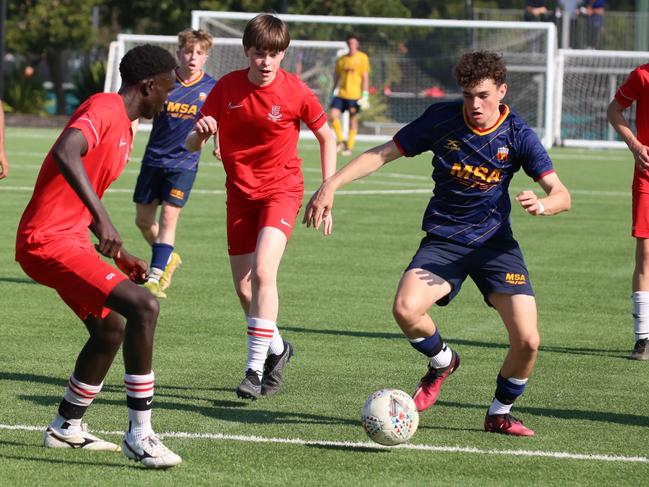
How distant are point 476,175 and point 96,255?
7.18ft

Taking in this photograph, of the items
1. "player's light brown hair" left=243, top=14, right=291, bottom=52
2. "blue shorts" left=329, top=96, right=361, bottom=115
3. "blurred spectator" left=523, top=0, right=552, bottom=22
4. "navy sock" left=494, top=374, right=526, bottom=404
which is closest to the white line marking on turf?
"navy sock" left=494, top=374, right=526, bottom=404

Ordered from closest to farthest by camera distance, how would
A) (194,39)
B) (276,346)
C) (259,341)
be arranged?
(259,341) → (276,346) → (194,39)

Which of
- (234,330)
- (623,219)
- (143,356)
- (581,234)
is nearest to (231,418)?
(143,356)

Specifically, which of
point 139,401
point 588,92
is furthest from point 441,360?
point 588,92

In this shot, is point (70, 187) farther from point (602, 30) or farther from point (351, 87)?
point (602, 30)

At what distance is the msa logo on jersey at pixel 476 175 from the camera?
7.22 metres

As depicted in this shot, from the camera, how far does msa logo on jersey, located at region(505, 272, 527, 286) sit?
711cm

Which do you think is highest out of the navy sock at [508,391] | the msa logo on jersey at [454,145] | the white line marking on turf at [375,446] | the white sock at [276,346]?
the msa logo on jersey at [454,145]

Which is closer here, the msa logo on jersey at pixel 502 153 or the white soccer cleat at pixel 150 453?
the white soccer cleat at pixel 150 453

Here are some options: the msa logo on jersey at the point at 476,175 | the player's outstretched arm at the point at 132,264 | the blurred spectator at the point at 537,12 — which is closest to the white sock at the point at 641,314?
the msa logo on jersey at the point at 476,175

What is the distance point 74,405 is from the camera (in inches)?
254

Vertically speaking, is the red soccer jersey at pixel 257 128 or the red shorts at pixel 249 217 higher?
the red soccer jersey at pixel 257 128

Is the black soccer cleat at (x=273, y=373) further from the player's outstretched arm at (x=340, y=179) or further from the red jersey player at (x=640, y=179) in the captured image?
the red jersey player at (x=640, y=179)

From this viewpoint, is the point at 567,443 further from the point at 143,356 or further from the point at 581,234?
the point at 581,234
